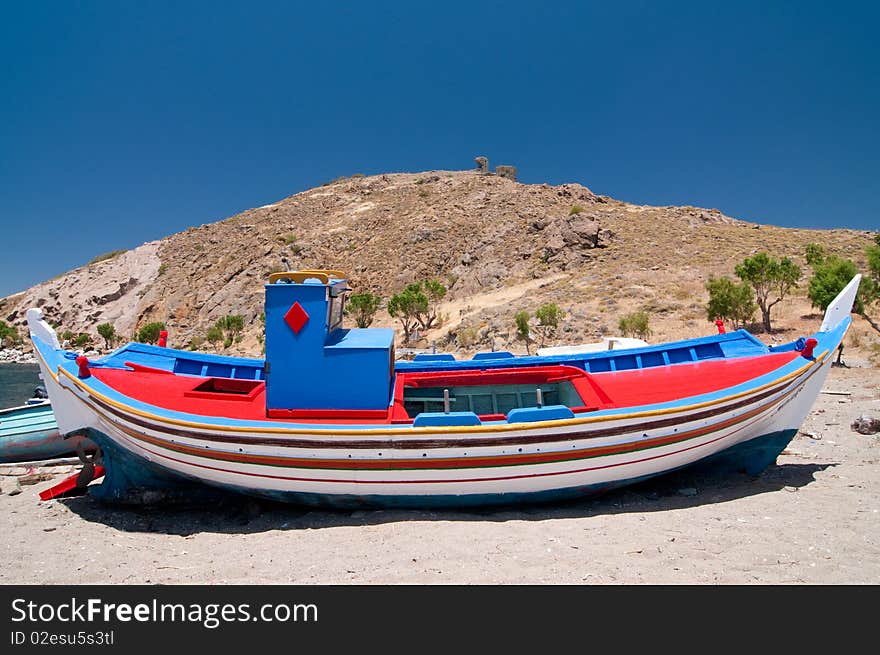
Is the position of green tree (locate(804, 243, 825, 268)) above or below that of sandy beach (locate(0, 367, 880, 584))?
above

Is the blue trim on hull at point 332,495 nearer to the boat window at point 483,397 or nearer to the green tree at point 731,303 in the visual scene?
the boat window at point 483,397

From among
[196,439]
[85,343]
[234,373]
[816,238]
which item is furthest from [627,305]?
[85,343]

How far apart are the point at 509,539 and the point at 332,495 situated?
8.12 feet

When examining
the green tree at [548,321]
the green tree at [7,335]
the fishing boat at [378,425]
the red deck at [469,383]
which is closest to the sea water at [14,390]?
the red deck at [469,383]

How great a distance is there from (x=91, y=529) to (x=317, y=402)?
11.2 ft

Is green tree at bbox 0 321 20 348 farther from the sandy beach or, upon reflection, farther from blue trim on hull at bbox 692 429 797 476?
blue trim on hull at bbox 692 429 797 476

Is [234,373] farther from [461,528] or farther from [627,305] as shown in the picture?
[627,305]

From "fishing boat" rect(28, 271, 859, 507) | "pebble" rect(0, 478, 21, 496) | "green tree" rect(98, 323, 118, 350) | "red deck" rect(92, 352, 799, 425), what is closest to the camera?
"fishing boat" rect(28, 271, 859, 507)

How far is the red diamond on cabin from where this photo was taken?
6.62 m

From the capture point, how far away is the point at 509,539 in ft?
17.1

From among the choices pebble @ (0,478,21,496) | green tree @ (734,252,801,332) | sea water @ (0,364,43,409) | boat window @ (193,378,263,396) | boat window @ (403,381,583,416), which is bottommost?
sea water @ (0,364,43,409)

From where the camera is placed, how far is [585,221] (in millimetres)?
46781

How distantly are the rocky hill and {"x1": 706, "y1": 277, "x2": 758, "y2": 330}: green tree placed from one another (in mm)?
1506

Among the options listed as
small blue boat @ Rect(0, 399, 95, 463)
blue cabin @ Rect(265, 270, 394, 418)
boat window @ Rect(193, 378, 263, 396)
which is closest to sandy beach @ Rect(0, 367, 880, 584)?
blue cabin @ Rect(265, 270, 394, 418)
